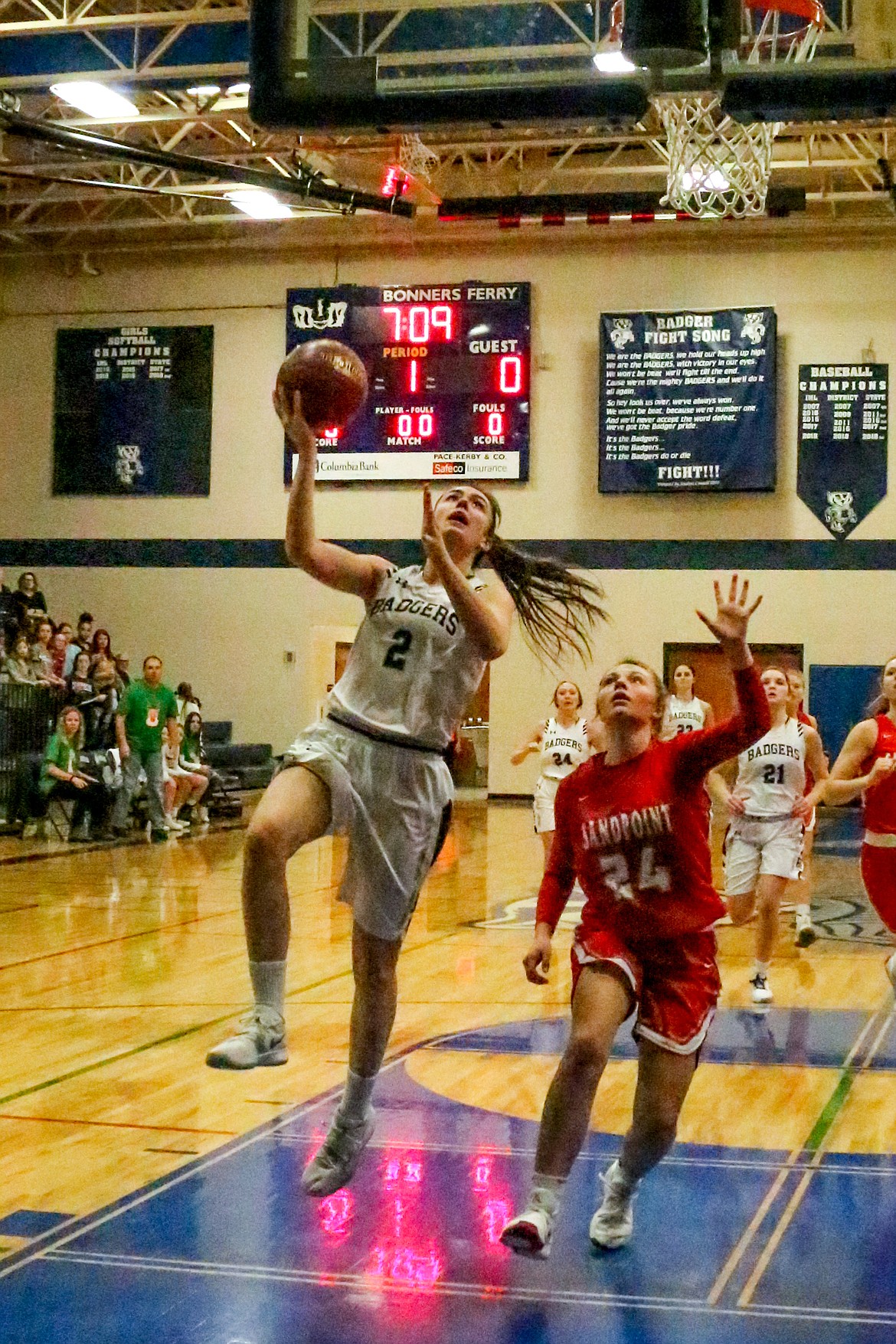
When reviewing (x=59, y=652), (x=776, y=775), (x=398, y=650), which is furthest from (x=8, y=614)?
A: (x=398, y=650)

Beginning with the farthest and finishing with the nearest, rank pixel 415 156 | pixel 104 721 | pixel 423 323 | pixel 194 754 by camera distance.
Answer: pixel 423 323 < pixel 415 156 < pixel 194 754 < pixel 104 721

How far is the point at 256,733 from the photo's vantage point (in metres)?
22.4

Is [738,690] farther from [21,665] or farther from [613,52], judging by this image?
[21,665]

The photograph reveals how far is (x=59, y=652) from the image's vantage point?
1762 cm

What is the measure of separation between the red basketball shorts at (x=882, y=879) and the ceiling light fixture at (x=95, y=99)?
39.7 feet

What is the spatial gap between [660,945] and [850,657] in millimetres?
16964

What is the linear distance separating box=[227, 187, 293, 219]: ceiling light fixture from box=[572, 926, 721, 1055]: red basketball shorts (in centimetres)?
1646

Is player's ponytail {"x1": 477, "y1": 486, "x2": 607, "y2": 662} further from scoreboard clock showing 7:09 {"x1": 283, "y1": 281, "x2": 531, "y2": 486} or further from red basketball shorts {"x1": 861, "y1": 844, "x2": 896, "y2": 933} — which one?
scoreboard clock showing 7:09 {"x1": 283, "y1": 281, "x2": 531, "y2": 486}

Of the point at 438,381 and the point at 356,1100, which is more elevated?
the point at 438,381

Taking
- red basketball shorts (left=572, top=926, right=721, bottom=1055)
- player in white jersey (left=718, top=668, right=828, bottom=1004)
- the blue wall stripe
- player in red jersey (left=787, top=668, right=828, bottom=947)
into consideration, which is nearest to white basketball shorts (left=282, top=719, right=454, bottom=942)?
red basketball shorts (left=572, top=926, right=721, bottom=1055)

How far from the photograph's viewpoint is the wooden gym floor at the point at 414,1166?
12.8ft

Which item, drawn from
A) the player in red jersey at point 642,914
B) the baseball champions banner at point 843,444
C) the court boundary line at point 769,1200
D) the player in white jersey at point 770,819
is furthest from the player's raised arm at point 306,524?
the baseball champions banner at point 843,444

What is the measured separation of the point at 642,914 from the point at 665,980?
19cm

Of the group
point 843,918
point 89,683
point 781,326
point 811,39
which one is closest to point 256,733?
point 89,683
